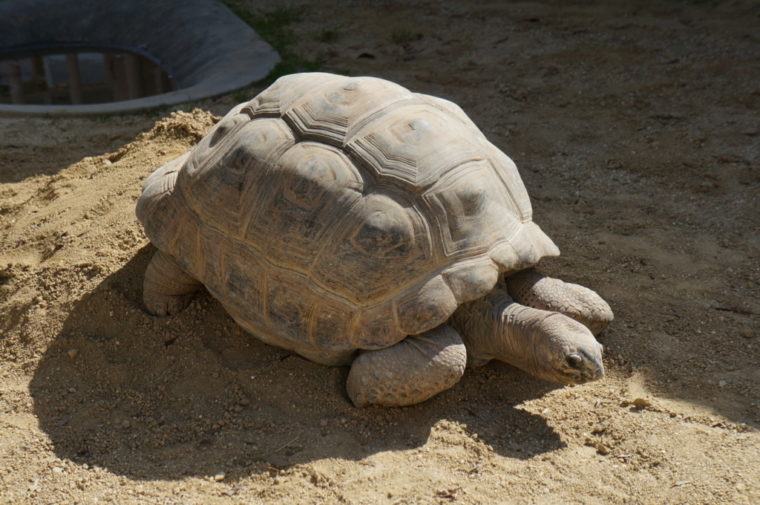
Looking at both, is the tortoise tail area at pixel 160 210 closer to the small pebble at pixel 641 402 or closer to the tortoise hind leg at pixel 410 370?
the tortoise hind leg at pixel 410 370

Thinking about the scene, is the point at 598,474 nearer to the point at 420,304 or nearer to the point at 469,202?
the point at 420,304

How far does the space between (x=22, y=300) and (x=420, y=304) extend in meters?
2.41

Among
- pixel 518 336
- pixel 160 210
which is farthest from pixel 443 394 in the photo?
pixel 160 210

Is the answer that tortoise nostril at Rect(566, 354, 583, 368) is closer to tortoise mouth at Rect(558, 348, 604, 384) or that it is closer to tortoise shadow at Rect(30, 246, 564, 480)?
tortoise mouth at Rect(558, 348, 604, 384)

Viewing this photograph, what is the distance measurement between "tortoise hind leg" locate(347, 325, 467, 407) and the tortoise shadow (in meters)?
0.16

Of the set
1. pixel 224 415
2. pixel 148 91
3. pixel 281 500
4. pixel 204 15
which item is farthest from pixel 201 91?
pixel 281 500

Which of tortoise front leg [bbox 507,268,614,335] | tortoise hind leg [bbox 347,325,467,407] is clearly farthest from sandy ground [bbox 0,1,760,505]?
tortoise front leg [bbox 507,268,614,335]

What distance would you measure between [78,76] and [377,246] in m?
7.35

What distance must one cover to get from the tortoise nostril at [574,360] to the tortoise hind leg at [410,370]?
18.3 inches

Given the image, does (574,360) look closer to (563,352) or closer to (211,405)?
(563,352)

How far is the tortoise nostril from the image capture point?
3342 millimetres

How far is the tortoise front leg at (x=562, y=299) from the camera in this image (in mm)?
3828

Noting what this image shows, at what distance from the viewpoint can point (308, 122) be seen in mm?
3689

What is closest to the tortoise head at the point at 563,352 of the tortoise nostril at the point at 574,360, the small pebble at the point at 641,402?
the tortoise nostril at the point at 574,360
